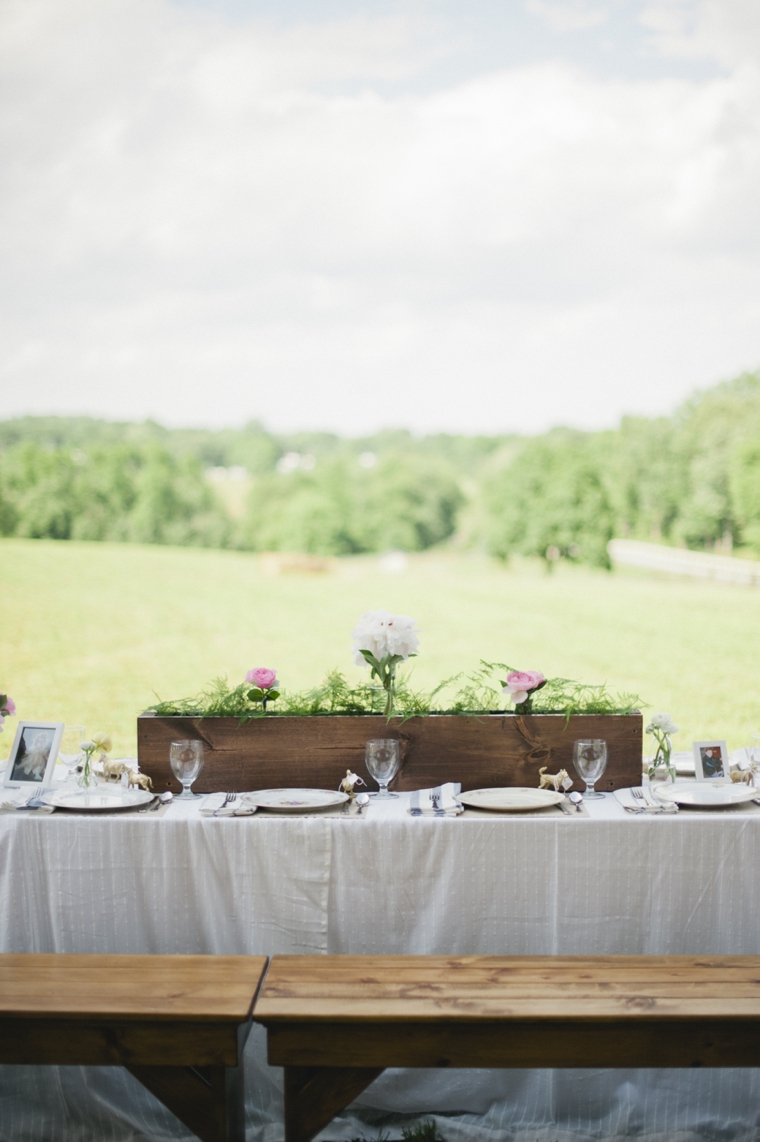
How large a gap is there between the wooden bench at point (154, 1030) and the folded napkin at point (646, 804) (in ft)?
2.72

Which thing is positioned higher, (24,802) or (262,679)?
(262,679)

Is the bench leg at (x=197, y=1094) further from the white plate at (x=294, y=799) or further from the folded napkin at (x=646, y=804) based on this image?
the folded napkin at (x=646, y=804)

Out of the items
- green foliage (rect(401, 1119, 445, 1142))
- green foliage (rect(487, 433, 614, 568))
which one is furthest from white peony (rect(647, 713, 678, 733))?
green foliage (rect(487, 433, 614, 568))

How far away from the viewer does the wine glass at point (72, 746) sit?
2348 millimetres

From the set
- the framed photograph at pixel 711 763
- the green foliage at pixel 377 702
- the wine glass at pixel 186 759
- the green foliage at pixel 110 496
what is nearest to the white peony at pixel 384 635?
the green foliage at pixel 377 702

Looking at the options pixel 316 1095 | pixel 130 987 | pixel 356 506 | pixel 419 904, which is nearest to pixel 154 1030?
pixel 130 987

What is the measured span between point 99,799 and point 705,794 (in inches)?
50.6

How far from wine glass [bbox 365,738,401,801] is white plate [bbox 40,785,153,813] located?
48cm

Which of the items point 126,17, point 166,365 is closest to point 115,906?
point 126,17

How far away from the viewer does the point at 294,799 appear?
2.18 metres

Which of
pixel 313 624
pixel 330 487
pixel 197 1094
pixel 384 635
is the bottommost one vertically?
pixel 313 624

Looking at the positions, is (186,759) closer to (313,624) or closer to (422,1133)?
(422,1133)

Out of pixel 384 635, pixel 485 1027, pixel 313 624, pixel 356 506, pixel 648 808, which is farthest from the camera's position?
pixel 356 506

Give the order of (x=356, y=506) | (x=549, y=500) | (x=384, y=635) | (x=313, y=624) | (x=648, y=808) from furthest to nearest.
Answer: (x=549, y=500) < (x=356, y=506) < (x=313, y=624) < (x=384, y=635) < (x=648, y=808)
